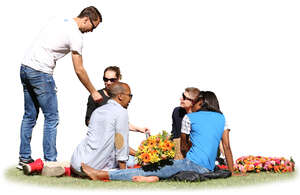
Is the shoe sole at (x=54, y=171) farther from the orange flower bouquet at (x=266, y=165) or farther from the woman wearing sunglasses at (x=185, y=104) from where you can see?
the orange flower bouquet at (x=266, y=165)

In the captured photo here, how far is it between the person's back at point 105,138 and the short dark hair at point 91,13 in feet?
6.04

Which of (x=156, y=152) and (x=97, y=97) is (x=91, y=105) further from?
(x=156, y=152)

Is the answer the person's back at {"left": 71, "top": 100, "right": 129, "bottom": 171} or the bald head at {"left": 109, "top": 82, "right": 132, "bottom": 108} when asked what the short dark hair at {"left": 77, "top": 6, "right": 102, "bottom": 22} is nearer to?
the bald head at {"left": 109, "top": 82, "right": 132, "bottom": 108}

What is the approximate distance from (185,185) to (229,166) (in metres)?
1.29

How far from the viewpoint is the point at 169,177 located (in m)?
9.29

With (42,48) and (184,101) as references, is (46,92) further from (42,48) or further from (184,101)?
(184,101)

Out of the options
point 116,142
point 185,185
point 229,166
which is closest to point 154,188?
point 185,185

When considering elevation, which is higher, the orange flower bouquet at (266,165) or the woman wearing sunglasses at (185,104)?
the woman wearing sunglasses at (185,104)

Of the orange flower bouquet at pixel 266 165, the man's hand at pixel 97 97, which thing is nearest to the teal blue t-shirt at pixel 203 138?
the orange flower bouquet at pixel 266 165

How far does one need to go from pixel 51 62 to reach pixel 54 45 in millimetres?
304

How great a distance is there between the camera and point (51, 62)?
10219 mm

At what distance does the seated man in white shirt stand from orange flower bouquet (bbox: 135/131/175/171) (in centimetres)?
28

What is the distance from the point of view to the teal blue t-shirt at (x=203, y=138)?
9219mm

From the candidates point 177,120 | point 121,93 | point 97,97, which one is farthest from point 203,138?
point 97,97
